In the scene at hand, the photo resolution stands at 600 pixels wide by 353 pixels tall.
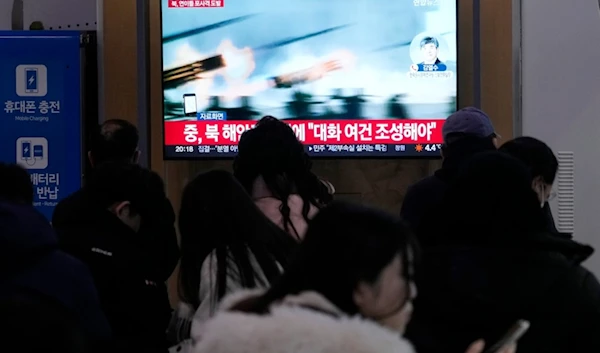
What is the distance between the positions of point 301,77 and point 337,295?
12.0ft

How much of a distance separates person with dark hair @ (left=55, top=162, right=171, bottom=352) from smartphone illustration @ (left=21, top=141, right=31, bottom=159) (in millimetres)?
2006

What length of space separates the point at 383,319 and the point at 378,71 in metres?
3.58

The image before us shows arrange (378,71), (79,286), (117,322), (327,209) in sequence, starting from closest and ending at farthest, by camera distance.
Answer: (327,209)
(79,286)
(117,322)
(378,71)

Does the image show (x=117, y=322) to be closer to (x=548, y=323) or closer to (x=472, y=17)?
(x=548, y=323)

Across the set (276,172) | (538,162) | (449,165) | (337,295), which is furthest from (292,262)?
(449,165)

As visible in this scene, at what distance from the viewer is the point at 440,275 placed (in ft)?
7.59

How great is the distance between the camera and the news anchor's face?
528 centimetres

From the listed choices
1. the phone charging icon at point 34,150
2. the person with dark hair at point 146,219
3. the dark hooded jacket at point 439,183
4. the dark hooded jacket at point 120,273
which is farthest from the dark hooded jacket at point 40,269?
the phone charging icon at point 34,150

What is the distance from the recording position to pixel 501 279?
2.27 metres

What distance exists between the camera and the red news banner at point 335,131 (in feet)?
17.5

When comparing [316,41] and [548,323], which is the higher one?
[316,41]

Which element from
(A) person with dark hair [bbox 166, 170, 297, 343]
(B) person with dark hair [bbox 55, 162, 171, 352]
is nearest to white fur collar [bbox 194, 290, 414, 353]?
(A) person with dark hair [bbox 166, 170, 297, 343]

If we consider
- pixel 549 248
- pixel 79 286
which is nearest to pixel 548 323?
pixel 549 248

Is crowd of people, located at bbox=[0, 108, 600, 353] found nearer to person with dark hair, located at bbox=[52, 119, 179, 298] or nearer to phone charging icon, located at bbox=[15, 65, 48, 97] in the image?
person with dark hair, located at bbox=[52, 119, 179, 298]
